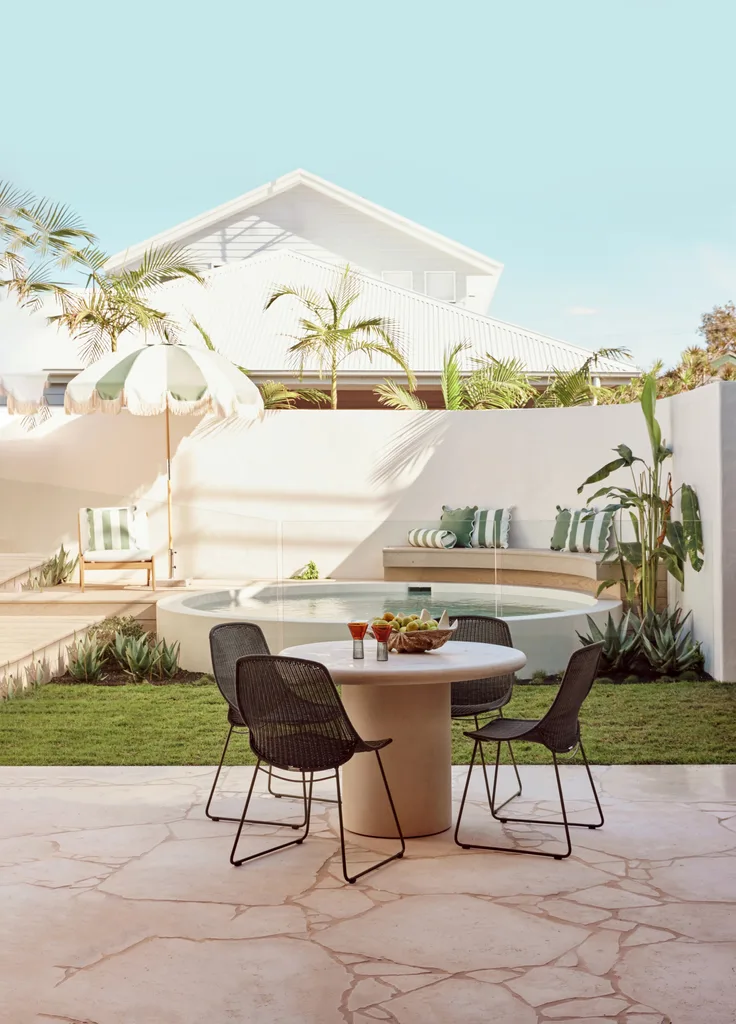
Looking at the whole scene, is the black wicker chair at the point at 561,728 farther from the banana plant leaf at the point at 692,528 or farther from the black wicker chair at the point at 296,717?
the banana plant leaf at the point at 692,528

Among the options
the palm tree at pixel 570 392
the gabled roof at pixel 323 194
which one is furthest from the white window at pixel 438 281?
the palm tree at pixel 570 392

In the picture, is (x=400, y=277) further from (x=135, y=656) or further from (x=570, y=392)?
(x=135, y=656)

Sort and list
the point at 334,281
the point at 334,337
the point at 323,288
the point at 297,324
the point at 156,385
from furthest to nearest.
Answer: the point at 334,281 < the point at 323,288 < the point at 297,324 < the point at 334,337 < the point at 156,385

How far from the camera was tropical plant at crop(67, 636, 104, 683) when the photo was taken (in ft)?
26.8

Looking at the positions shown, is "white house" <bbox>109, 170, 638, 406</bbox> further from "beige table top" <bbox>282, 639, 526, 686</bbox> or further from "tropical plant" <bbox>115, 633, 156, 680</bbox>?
"beige table top" <bbox>282, 639, 526, 686</bbox>

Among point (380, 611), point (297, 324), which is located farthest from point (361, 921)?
point (297, 324)

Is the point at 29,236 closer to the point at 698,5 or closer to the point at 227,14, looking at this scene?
the point at 227,14

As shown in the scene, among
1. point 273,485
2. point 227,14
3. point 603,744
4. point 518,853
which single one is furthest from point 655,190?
point 518,853

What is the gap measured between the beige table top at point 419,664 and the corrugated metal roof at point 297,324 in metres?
11.1

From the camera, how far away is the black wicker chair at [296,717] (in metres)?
4.09

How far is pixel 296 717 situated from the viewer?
4.19m

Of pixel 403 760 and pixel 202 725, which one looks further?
pixel 202 725

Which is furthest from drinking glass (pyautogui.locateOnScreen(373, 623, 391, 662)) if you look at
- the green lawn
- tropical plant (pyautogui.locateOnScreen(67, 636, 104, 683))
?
tropical plant (pyautogui.locateOnScreen(67, 636, 104, 683))

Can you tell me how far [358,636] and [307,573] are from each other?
3.51 meters
